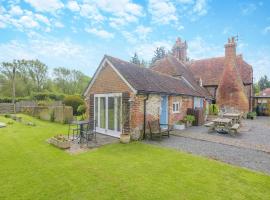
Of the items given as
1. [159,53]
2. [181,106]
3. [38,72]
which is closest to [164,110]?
[181,106]

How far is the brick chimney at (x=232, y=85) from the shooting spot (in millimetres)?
21438

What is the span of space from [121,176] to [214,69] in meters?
24.7

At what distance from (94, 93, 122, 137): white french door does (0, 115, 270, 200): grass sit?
9.42 feet

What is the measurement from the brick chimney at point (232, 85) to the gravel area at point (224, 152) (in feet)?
49.9

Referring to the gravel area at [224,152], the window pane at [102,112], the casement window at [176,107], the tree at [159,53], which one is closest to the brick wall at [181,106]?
the casement window at [176,107]

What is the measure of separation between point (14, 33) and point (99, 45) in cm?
952

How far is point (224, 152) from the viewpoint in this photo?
24.9ft

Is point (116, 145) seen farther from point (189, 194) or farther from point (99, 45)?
point (99, 45)

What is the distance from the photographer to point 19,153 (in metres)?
7.01

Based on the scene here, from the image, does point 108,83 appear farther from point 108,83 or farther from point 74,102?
point 74,102

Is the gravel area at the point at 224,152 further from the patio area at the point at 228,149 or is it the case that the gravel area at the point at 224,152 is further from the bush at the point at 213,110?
the bush at the point at 213,110

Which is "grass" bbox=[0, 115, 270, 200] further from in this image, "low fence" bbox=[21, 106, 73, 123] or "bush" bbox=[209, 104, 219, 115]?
"bush" bbox=[209, 104, 219, 115]

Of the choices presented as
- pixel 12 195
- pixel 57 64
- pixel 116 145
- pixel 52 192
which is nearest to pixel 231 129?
pixel 116 145

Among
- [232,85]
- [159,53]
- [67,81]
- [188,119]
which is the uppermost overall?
[159,53]
